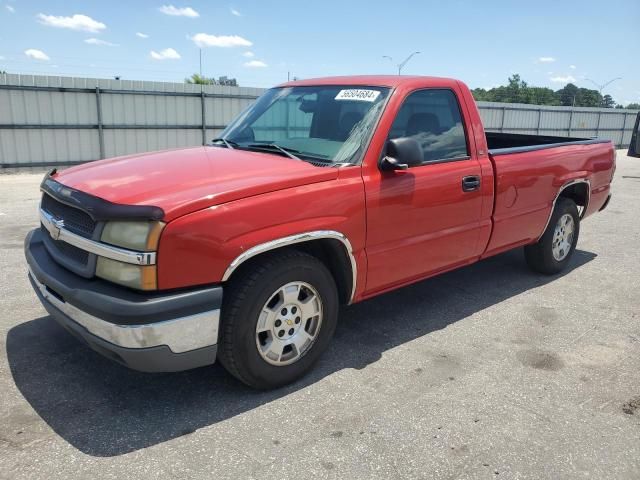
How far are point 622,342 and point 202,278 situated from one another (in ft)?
10.8

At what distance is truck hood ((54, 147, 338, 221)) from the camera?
9.36 feet

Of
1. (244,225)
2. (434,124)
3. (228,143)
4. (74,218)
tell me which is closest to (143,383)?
(74,218)

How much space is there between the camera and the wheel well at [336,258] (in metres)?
3.46

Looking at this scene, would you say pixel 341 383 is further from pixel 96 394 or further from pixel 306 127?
pixel 306 127

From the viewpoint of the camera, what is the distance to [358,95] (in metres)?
3.95

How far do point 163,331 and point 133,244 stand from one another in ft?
1.52

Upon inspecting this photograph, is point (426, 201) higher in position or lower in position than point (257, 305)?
higher

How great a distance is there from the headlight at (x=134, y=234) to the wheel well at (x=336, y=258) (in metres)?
0.88

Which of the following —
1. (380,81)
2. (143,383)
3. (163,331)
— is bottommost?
(143,383)

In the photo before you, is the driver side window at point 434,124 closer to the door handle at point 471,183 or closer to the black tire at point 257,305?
the door handle at point 471,183

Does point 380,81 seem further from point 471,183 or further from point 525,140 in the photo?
point 525,140

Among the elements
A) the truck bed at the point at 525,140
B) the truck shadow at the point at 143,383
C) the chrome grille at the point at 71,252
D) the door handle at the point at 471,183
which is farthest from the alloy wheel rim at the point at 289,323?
the truck bed at the point at 525,140

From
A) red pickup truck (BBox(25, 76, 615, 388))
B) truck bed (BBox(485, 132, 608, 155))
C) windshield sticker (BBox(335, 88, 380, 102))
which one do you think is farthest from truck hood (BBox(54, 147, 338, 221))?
truck bed (BBox(485, 132, 608, 155))

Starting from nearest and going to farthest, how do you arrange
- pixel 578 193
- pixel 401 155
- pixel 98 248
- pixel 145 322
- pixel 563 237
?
pixel 145 322, pixel 98 248, pixel 401 155, pixel 563 237, pixel 578 193
